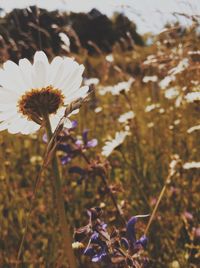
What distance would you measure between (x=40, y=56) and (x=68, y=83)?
8 cm

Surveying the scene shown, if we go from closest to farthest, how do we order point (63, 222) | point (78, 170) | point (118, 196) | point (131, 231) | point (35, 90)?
1. point (63, 222)
2. point (35, 90)
3. point (131, 231)
4. point (78, 170)
5. point (118, 196)

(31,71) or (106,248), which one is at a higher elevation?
(31,71)

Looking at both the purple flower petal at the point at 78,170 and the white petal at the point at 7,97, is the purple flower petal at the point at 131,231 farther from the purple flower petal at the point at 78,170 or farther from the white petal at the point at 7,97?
the purple flower petal at the point at 78,170

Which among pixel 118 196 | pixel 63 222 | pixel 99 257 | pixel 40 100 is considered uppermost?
pixel 40 100

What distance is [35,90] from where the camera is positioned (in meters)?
0.67

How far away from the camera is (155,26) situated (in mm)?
2209

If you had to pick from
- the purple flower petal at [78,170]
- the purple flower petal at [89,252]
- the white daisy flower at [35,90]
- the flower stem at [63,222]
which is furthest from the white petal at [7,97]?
the purple flower petal at [78,170]

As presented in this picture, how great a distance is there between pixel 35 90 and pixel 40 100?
0.02 m

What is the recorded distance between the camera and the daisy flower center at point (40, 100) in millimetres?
659

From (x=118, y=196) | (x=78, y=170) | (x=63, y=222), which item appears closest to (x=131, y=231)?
(x=63, y=222)

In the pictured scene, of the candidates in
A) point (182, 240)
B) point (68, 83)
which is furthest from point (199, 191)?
point (68, 83)

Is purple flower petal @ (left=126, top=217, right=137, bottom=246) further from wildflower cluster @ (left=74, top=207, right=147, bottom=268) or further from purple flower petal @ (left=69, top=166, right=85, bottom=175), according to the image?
purple flower petal @ (left=69, top=166, right=85, bottom=175)

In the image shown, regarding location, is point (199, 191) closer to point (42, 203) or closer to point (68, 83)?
point (42, 203)

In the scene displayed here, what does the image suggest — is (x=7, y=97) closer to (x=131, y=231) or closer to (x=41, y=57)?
(x=41, y=57)
